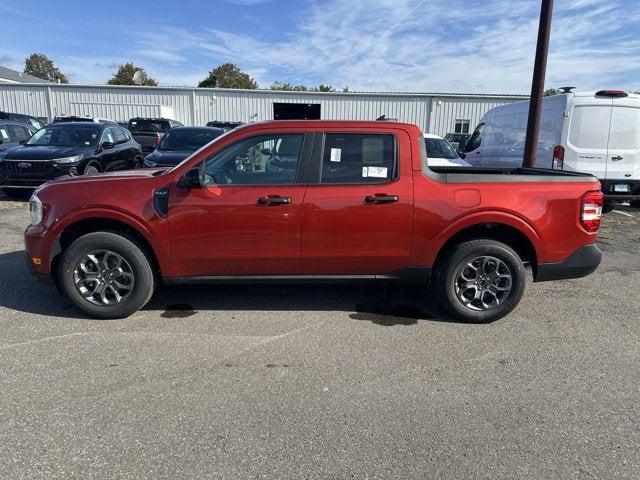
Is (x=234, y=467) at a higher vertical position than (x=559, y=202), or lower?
lower

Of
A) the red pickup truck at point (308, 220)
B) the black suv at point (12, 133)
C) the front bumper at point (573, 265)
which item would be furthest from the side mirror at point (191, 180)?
the black suv at point (12, 133)

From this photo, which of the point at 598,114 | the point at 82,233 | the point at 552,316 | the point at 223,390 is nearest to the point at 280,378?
the point at 223,390

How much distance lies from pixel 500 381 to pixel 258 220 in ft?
7.46

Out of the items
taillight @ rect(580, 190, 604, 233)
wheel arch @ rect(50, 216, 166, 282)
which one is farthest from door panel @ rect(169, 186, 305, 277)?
taillight @ rect(580, 190, 604, 233)

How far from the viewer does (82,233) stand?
4273 mm

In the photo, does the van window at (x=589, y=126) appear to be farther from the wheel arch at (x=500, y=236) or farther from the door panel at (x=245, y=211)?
the door panel at (x=245, y=211)

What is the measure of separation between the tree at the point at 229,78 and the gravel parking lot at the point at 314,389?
72.3 metres

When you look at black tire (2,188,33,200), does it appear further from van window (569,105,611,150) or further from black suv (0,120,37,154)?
van window (569,105,611,150)

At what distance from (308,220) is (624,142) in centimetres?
762

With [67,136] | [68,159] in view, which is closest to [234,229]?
[68,159]

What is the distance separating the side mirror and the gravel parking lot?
123 cm

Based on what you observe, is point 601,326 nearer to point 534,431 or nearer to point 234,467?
point 534,431

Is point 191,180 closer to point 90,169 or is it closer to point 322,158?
point 322,158

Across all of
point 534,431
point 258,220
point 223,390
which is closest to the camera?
point 534,431
